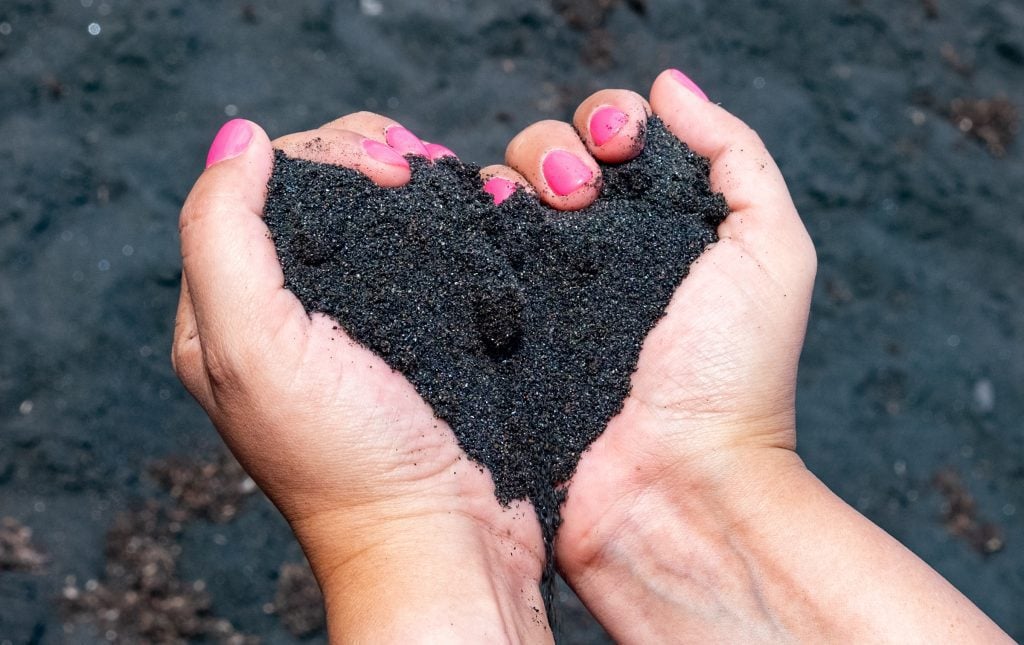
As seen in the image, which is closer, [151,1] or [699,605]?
[699,605]

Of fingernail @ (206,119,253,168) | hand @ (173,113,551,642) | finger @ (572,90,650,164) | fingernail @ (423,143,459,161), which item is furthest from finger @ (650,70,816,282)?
fingernail @ (206,119,253,168)

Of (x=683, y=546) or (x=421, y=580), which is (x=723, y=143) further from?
(x=421, y=580)

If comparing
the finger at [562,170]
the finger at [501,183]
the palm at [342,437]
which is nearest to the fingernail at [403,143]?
the finger at [501,183]

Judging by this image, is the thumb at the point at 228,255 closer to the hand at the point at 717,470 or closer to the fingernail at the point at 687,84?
the hand at the point at 717,470

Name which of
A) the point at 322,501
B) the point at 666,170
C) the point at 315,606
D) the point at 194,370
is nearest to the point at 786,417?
the point at 666,170

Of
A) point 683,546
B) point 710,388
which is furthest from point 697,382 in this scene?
point 683,546

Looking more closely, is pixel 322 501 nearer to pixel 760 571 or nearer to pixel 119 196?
pixel 760 571
